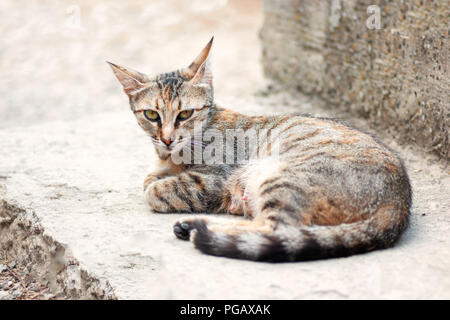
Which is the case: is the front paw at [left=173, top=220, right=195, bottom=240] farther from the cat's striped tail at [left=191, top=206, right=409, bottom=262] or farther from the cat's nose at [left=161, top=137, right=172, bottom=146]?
the cat's nose at [left=161, top=137, right=172, bottom=146]

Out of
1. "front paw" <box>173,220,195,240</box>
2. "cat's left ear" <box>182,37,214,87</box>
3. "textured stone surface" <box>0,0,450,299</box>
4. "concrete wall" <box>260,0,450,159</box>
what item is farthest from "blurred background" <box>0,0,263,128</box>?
"front paw" <box>173,220,195,240</box>

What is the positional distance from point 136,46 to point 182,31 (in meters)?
1.27

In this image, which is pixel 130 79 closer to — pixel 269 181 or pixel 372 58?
pixel 269 181

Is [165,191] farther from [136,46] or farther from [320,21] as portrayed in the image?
[136,46]

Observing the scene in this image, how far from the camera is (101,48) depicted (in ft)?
37.2

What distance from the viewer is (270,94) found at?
8.18 meters

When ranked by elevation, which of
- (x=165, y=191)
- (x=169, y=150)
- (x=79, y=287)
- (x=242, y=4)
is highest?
(x=242, y=4)

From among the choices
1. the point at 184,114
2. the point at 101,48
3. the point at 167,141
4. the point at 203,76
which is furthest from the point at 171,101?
the point at 101,48

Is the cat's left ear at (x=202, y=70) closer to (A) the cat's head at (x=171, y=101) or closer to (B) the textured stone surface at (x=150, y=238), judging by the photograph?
(A) the cat's head at (x=171, y=101)

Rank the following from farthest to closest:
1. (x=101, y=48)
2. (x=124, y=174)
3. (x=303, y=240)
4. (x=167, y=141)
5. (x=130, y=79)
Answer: (x=101, y=48) → (x=124, y=174) → (x=130, y=79) → (x=167, y=141) → (x=303, y=240)

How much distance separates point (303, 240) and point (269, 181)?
1.97 ft

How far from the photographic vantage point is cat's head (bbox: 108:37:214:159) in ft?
14.5

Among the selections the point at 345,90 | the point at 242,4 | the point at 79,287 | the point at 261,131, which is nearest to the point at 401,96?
the point at 345,90

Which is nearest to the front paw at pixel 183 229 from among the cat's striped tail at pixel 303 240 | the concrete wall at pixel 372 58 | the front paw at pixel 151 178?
the cat's striped tail at pixel 303 240
